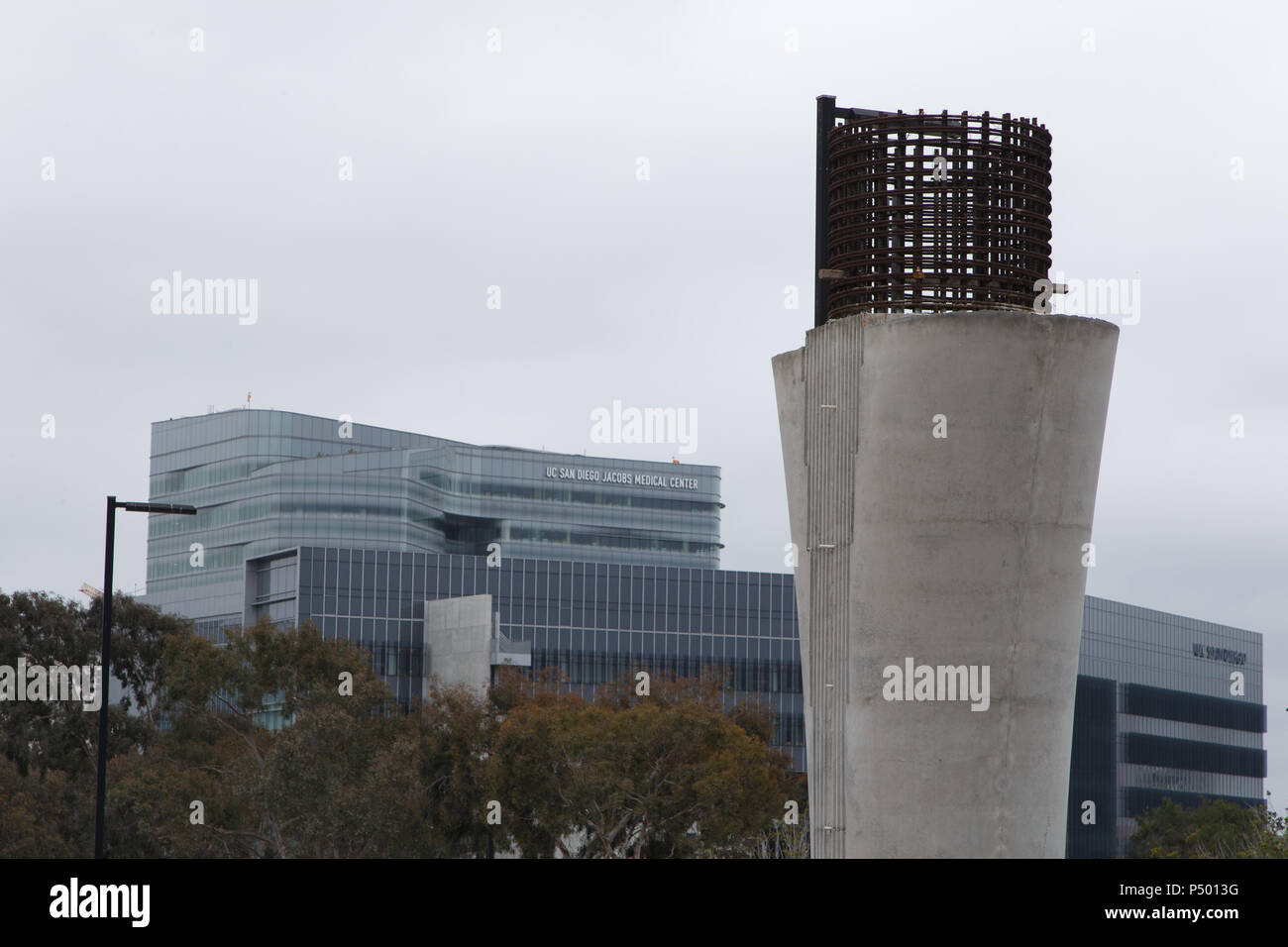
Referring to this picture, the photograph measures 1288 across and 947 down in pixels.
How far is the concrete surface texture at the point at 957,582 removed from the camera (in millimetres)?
22656

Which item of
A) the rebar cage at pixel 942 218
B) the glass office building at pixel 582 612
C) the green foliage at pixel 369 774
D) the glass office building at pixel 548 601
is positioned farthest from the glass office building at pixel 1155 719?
the rebar cage at pixel 942 218

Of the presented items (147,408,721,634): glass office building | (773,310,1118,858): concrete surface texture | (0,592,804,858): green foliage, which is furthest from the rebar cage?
(147,408,721,634): glass office building

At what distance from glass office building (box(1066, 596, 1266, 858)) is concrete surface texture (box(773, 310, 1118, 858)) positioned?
127 metres

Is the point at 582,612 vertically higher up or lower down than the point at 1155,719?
higher up

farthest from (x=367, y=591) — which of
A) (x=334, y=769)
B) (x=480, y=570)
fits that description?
(x=334, y=769)

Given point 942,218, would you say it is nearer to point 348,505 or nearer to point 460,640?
point 460,640

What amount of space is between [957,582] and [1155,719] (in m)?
153

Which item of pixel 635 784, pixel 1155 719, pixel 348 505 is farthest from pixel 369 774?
pixel 348 505

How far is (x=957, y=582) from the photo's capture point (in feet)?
74.3

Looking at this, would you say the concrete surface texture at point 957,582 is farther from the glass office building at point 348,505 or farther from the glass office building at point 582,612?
the glass office building at point 348,505

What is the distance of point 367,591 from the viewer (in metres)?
141

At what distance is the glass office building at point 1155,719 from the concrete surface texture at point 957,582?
12709 cm

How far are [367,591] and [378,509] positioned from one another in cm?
4473
